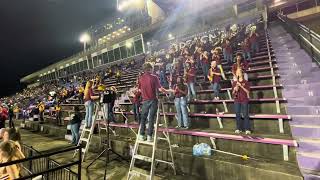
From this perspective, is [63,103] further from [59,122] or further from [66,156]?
[66,156]

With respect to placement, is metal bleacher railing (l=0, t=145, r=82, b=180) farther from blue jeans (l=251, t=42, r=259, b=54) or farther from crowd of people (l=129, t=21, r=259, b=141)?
blue jeans (l=251, t=42, r=259, b=54)

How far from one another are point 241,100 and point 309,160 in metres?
2.31

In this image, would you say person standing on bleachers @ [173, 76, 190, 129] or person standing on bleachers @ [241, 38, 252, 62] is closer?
person standing on bleachers @ [173, 76, 190, 129]

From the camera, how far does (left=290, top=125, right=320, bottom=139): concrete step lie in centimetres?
601

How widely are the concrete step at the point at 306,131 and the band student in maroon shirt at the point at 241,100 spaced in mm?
1139

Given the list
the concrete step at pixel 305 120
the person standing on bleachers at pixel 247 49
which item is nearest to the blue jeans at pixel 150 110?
the concrete step at pixel 305 120

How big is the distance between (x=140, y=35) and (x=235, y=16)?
1226 centimetres

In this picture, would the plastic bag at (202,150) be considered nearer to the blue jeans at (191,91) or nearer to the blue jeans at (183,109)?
the blue jeans at (183,109)

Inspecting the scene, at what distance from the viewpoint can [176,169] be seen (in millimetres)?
7145

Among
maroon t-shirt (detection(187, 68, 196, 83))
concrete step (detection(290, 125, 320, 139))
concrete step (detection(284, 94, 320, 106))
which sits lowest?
concrete step (detection(290, 125, 320, 139))

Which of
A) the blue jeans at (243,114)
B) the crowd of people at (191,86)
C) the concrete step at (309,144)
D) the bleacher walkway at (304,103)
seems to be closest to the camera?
the bleacher walkway at (304,103)

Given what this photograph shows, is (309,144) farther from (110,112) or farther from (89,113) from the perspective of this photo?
(110,112)

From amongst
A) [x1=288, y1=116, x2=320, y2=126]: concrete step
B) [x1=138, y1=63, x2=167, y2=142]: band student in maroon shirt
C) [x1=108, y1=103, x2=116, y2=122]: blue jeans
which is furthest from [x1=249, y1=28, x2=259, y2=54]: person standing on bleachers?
[x1=138, y1=63, x2=167, y2=142]: band student in maroon shirt

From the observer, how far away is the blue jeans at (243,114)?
22.9 ft
